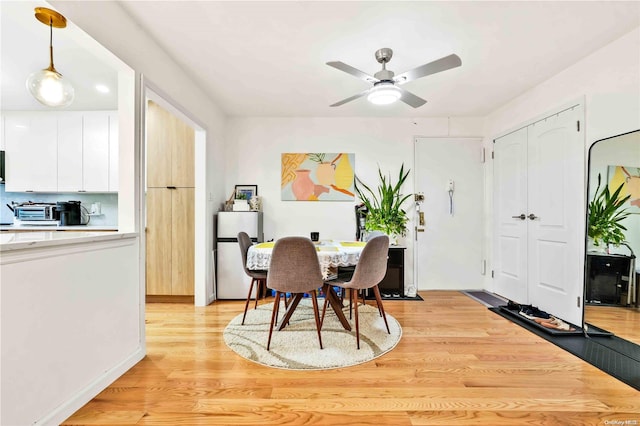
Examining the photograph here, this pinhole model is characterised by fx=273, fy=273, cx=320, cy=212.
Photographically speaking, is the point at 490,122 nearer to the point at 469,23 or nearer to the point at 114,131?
the point at 469,23

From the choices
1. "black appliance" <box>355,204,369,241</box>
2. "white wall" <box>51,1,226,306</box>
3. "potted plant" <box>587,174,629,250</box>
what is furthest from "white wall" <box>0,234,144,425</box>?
"potted plant" <box>587,174,629,250</box>

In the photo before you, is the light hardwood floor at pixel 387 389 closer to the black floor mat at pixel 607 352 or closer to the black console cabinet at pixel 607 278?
the black floor mat at pixel 607 352

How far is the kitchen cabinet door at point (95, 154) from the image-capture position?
141 inches

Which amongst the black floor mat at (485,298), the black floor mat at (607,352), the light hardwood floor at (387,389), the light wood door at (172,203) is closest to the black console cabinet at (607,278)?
the black floor mat at (607,352)

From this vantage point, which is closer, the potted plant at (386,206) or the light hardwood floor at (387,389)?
the light hardwood floor at (387,389)

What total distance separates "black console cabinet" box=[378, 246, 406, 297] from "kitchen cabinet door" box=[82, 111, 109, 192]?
3.86 m

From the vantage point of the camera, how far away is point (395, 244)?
373 centimetres

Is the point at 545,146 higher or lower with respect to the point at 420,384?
higher

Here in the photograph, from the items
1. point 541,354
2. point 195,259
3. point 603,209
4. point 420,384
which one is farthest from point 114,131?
point 603,209

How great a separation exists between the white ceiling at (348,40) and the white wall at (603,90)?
100mm

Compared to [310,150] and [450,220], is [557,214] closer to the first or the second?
[450,220]

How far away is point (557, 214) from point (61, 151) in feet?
19.5

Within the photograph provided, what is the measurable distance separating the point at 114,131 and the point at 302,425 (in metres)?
4.04

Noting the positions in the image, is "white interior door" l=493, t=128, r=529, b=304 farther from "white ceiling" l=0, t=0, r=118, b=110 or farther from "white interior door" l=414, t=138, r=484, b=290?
"white ceiling" l=0, t=0, r=118, b=110
